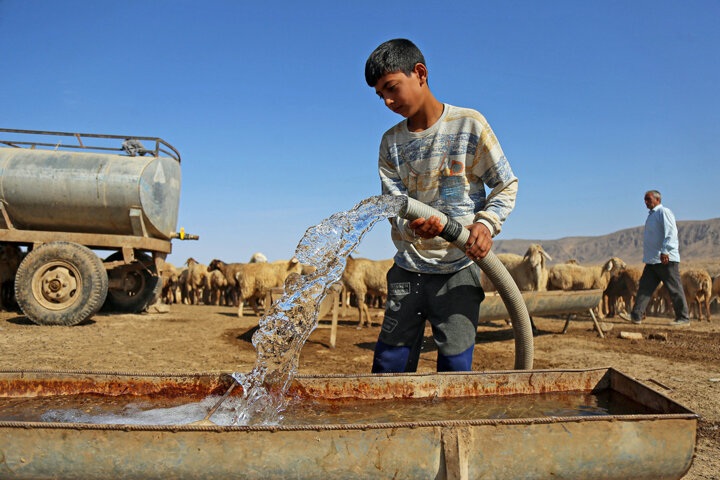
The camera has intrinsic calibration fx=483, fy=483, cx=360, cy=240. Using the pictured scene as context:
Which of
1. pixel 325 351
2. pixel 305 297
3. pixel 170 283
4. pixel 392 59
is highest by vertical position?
pixel 392 59

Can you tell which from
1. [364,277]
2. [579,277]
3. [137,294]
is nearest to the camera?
[137,294]

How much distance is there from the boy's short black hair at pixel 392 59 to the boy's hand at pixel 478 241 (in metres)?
0.90

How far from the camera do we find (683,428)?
6.14ft

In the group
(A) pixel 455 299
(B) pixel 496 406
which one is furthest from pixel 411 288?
(B) pixel 496 406

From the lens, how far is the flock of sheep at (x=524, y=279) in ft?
38.7

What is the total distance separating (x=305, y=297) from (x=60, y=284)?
281 inches

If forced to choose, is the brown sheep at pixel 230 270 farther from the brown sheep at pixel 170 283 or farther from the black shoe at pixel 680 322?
the black shoe at pixel 680 322

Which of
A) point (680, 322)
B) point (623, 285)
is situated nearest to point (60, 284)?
point (680, 322)

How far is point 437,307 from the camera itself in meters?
2.62

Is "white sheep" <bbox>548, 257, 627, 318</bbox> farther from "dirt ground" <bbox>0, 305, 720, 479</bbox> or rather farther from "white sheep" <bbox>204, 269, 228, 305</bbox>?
"white sheep" <bbox>204, 269, 228, 305</bbox>

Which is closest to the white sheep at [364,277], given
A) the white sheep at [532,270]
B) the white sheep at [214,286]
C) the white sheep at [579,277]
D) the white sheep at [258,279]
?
the white sheep at [258,279]

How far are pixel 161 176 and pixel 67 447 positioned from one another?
877cm

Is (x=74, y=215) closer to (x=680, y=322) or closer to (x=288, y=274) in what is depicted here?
(x=288, y=274)

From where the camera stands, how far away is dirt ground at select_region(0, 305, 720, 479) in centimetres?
554
